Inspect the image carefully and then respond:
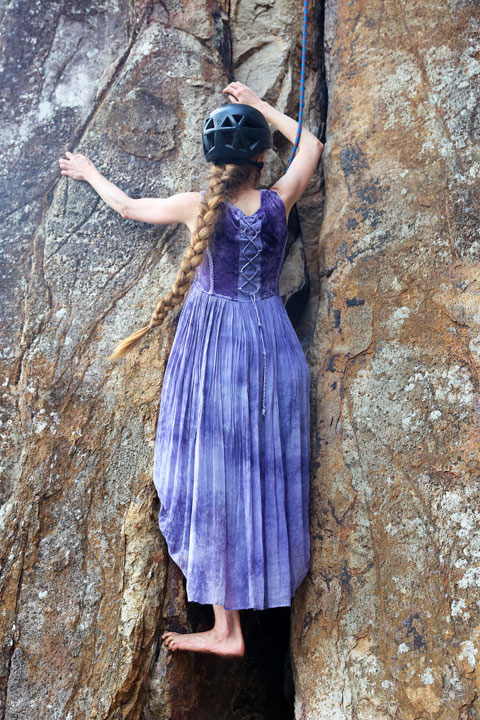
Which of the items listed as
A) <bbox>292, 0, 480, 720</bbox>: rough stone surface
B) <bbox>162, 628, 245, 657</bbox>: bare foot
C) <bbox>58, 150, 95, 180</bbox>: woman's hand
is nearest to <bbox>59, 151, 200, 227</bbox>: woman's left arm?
<bbox>58, 150, 95, 180</bbox>: woman's hand

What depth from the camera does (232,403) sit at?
8.21 feet

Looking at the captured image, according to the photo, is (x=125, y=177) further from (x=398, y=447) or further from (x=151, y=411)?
(x=398, y=447)

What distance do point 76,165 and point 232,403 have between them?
132 cm

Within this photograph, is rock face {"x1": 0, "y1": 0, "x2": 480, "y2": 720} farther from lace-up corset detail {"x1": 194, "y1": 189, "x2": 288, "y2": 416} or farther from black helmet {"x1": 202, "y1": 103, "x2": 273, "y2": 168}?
black helmet {"x1": 202, "y1": 103, "x2": 273, "y2": 168}

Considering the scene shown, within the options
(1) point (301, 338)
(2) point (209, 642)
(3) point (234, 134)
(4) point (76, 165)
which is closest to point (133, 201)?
(4) point (76, 165)

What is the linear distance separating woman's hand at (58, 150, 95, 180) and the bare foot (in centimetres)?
201

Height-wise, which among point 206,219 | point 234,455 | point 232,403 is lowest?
point 234,455

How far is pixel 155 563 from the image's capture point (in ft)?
8.56

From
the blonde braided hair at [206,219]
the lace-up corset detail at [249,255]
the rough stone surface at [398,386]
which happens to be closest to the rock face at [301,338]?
the rough stone surface at [398,386]

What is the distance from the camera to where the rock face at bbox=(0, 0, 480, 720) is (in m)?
2.43

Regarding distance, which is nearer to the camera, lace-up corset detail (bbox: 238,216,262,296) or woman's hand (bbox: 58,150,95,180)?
lace-up corset detail (bbox: 238,216,262,296)

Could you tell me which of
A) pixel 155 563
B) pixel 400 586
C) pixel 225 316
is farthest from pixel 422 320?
pixel 155 563

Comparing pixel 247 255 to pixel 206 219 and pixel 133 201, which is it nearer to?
pixel 206 219

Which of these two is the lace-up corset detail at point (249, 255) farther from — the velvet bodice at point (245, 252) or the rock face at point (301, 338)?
the rock face at point (301, 338)
